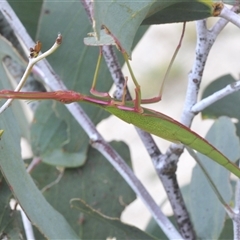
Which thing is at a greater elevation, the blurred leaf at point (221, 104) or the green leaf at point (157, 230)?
the blurred leaf at point (221, 104)

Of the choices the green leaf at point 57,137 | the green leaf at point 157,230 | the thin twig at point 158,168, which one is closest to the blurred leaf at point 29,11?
the green leaf at point 57,137

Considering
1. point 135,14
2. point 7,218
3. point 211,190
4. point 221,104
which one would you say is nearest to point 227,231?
point 211,190

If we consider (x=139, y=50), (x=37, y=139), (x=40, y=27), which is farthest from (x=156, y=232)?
(x=139, y=50)

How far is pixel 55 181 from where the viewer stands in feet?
2.57

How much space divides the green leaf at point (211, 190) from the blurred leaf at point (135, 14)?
0.28 m

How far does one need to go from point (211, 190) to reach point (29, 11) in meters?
0.38

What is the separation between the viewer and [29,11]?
75 centimetres

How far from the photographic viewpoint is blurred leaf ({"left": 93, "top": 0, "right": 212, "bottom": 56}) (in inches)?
13.0

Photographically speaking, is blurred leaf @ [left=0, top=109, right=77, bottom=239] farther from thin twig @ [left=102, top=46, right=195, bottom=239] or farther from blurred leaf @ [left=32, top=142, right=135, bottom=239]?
blurred leaf @ [left=32, top=142, right=135, bottom=239]

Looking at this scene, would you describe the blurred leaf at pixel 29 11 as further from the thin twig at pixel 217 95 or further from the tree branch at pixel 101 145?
the thin twig at pixel 217 95

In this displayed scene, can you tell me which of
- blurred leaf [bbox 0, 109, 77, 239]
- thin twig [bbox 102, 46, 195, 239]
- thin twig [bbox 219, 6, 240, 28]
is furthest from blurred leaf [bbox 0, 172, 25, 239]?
thin twig [bbox 219, 6, 240, 28]

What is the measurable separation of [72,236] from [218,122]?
26cm

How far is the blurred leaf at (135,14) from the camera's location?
13.0 inches

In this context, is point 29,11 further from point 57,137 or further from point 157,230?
point 157,230
